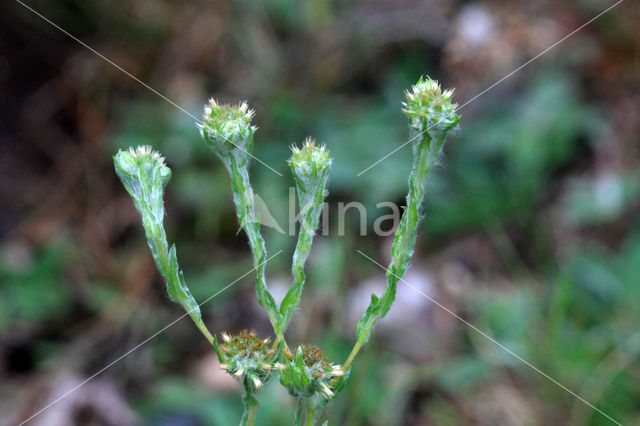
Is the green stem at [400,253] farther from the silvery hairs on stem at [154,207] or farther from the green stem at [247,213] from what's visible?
the silvery hairs on stem at [154,207]

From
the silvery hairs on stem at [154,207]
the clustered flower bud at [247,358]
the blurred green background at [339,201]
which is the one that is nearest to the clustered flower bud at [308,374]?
the clustered flower bud at [247,358]

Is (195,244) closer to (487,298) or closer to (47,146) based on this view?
(47,146)

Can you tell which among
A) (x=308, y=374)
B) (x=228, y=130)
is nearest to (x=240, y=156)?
(x=228, y=130)

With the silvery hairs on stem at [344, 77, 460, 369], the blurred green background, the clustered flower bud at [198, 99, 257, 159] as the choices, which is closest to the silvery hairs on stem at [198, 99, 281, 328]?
the clustered flower bud at [198, 99, 257, 159]

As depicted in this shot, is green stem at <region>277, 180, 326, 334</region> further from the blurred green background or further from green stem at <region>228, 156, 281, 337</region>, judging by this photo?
the blurred green background

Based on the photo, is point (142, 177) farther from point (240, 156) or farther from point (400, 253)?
point (400, 253)

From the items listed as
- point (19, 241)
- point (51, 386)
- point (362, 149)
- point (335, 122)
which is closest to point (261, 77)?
point (335, 122)
